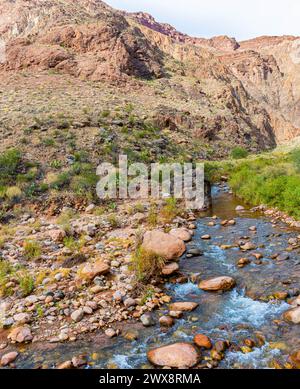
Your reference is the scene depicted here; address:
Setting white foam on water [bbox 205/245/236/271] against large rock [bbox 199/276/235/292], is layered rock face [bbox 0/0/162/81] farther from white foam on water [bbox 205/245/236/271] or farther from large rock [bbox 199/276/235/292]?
large rock [bbox 199/276/235/292]

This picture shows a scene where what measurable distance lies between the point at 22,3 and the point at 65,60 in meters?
13.9

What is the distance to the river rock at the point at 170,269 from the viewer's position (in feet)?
22.4

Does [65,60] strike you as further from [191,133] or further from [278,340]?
[278,340]

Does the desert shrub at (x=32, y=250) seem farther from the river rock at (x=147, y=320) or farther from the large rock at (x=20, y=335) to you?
the river rock at (x=147, y=320)

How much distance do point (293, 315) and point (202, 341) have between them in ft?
5.09

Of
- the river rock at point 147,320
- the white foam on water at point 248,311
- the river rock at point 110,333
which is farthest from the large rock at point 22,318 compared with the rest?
the white foam on water at point 248,311

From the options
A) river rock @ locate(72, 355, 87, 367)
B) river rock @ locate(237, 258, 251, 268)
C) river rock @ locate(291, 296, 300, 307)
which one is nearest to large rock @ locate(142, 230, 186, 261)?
river rock @ locate(237, 258, 251, 268)

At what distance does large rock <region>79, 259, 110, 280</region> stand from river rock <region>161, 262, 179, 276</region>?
44.6 inches

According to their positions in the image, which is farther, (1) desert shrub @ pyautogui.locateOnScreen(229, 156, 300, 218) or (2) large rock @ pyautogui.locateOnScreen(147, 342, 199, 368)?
(1) desert shrub @ pyautogui.locateOnScreen(229, 156, 300, 218)

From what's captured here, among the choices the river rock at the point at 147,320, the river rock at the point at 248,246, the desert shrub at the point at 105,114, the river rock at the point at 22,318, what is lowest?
the river rock at the point at 147,320

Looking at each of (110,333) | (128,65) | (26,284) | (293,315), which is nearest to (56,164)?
(26,284)

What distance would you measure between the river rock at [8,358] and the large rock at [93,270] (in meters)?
2.03

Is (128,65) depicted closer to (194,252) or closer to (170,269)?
(194,252)

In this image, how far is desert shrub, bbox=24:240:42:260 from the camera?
7.73 m
